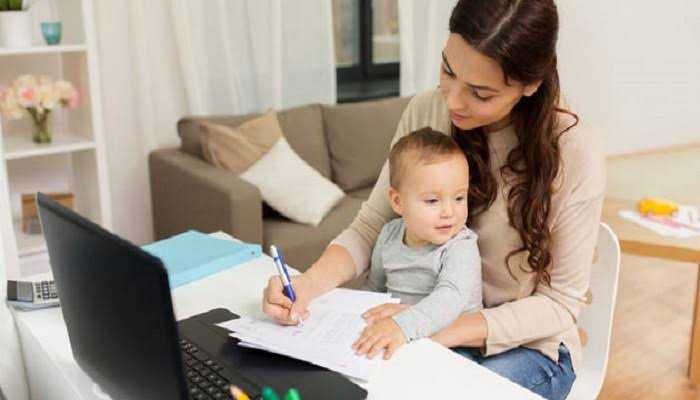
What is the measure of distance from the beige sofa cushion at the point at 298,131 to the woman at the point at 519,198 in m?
1.81

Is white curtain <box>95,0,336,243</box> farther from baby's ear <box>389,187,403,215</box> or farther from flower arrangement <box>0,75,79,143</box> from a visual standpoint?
baby's ear <box>389,187,403,215</box>

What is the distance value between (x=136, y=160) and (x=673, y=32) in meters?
2.68

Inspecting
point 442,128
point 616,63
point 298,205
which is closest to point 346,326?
point 442,128

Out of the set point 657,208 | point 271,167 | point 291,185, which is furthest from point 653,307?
point 271,167

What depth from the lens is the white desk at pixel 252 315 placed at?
1.07 meters

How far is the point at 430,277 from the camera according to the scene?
56.7 inches

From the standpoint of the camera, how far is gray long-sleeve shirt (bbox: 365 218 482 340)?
1.32m

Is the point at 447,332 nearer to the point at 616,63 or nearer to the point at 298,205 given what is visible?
the point at 298,205

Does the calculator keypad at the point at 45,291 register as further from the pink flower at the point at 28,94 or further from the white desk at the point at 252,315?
the pink flower at the point at 28,94

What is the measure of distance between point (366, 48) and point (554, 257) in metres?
3.04

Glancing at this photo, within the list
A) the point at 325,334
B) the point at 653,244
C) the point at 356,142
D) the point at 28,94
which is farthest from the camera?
the point at 356,142

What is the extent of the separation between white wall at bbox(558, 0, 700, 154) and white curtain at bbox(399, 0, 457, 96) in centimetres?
69

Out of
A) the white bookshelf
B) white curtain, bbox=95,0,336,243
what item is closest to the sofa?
white curtain, bbox=95,0,336,243

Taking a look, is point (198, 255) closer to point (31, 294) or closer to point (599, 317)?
point (31, 294)
